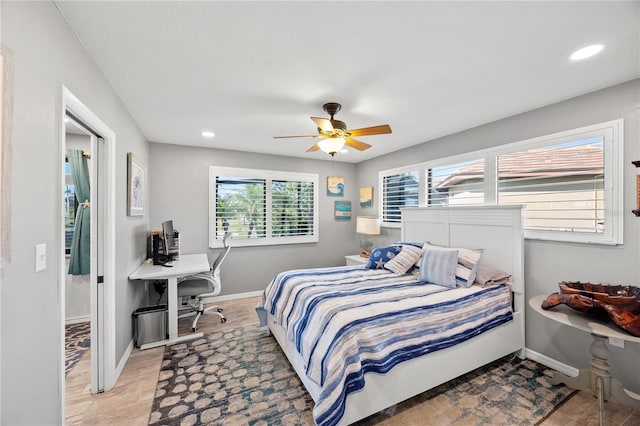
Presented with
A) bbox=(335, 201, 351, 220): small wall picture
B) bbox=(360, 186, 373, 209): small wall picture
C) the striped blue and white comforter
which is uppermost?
bbox=(360, 186, 373, 209): small wall picture

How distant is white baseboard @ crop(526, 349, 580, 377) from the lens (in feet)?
7.85

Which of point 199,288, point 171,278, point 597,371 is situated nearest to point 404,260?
point 597,371

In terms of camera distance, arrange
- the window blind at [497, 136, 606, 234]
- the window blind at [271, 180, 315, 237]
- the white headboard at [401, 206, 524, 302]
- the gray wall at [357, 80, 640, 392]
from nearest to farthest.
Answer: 1. the gray wall at [357, 80, 640, 392]
2. the window blind at [497, 136, 606, 234]
3. the white headboard at [401, 206, 524, 302]
4. the window blind at [271, 180, 315, 237]

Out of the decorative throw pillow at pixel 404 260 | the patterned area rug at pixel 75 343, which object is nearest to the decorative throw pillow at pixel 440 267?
the decorative throw pillow at pixel 404 260

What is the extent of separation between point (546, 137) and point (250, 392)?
11.9ft

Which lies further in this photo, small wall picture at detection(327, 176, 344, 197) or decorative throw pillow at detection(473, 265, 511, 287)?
small wall picture at detection(327, 176, 344, 197)

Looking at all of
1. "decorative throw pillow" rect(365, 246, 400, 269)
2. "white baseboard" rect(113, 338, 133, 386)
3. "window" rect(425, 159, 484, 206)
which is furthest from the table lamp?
"white baseboard" rect(113, 338, 133, 386)

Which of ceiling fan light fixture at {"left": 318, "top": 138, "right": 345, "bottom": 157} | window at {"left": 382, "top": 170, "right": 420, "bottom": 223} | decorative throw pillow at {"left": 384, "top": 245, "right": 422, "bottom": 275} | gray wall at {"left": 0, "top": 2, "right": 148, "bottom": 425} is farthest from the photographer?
window at {"left": 382, "top": 170, "right": 420, "bottom": 223}

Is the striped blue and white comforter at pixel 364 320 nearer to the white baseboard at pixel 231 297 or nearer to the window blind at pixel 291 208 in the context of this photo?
the white baseboard at pixel 231 297

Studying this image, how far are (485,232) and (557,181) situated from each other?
81 cm

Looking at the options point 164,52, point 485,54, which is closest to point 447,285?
point 485,54

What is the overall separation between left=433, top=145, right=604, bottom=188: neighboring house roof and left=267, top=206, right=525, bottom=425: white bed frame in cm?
43

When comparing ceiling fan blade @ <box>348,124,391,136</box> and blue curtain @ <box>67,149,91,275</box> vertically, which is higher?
ceiling fan blade @ <box>348,124,391,136</box>

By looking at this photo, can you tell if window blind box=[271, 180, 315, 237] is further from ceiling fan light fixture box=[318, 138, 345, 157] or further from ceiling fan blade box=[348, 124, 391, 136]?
ceiling fan blade box=[348, 124, 391, 136]
